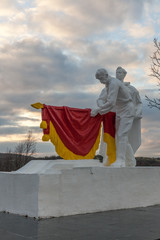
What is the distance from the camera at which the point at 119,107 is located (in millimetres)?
7633

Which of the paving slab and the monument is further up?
the monument

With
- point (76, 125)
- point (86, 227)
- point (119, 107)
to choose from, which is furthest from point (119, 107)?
point (86, 227)

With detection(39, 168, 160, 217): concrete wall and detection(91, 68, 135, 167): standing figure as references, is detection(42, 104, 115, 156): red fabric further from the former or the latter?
detection(39, 168, 160, 217): concrete wall

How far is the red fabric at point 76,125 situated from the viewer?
6898 millimetres

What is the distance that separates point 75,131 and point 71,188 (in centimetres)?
144

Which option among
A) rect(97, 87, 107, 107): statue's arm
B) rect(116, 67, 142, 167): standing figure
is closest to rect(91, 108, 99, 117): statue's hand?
rect(97, 87, 107, 107): statue's arm

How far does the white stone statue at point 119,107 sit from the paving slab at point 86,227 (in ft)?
A: 5.20

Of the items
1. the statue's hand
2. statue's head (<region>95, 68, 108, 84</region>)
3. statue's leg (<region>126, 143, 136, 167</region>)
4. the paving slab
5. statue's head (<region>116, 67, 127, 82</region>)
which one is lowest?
the paving slab

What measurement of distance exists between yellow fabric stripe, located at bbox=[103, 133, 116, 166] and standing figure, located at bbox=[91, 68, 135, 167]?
0.34ft

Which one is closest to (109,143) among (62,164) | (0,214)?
(62,164)

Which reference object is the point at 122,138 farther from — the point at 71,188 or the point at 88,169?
the point at 71,188

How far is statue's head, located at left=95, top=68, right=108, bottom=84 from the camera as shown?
7336 millimetres

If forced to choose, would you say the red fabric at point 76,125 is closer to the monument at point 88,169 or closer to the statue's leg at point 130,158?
the monument at point 88,169

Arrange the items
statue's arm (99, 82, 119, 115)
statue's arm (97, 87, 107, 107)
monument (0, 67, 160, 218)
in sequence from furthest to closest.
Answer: statue's arm (97, 87, 107, 107) → statue's arm (99, 82, 119, 115) → monument (0, 67, 160, 218)
